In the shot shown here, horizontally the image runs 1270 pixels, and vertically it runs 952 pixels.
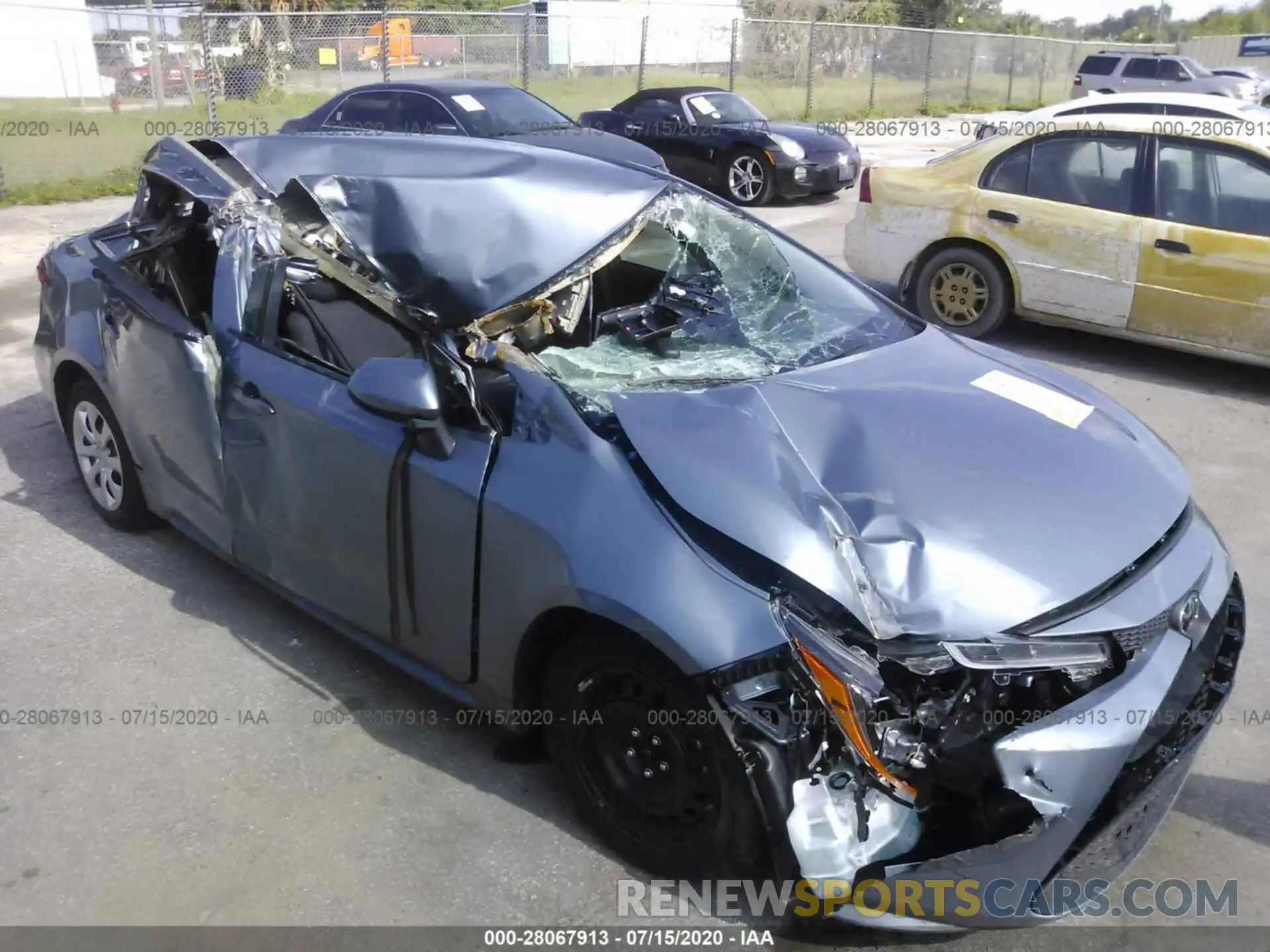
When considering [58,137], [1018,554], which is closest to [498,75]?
[58,137]

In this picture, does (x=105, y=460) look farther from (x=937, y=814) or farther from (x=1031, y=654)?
(x=1031, y=654)

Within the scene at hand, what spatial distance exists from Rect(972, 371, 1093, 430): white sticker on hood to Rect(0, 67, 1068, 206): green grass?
5.80 m

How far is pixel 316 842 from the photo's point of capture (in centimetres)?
289

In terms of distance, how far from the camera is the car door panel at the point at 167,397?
11.9ft

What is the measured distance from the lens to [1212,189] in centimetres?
639

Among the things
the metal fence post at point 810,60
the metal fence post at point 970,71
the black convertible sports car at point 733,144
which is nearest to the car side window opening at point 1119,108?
the black convertible sports car at point 733,144

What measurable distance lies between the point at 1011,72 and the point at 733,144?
2144 cm

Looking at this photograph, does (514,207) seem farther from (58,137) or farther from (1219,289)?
(58,137)

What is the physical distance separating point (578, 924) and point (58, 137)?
1843cm

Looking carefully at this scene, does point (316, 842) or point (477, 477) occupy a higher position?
point (477, 477)

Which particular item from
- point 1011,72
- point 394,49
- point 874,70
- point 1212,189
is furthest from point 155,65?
point 1011,72

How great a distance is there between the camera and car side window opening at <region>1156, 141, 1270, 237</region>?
6242 millimetres

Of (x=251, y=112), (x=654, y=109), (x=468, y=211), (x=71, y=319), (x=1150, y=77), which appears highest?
(x=1150, y=77)

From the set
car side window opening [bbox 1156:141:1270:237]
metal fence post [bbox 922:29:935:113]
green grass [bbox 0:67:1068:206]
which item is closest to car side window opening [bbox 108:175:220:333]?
green grass [bbox 0:67:1068:206]
